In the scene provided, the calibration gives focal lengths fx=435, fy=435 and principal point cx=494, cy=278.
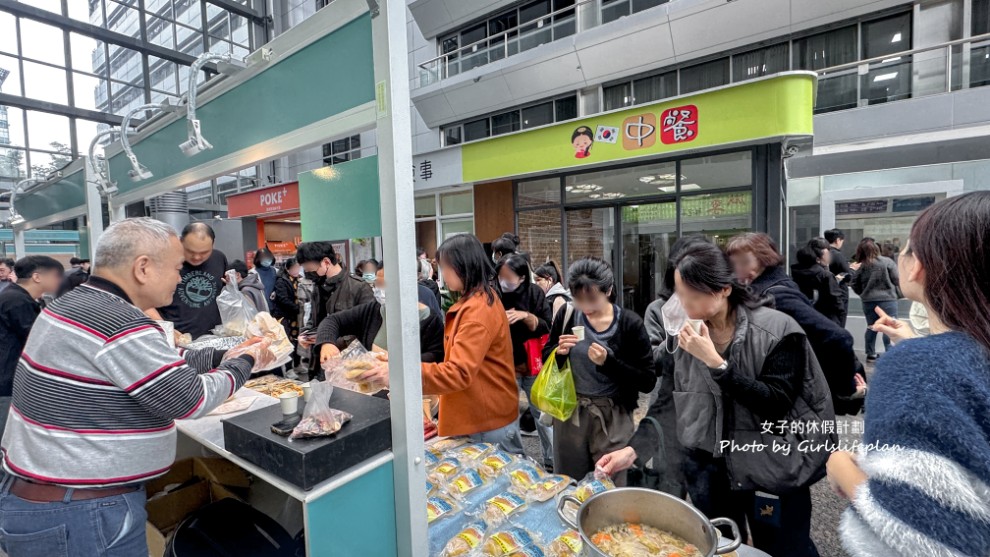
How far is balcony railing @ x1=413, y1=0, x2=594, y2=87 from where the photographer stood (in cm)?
964

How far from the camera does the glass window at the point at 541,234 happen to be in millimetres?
8945

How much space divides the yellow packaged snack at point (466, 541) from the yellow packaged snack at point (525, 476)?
228 mm

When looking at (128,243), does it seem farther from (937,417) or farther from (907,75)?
(907,75)

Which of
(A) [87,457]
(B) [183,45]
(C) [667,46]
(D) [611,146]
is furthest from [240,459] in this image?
(B) [183,45]

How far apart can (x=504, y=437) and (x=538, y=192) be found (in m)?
7.45

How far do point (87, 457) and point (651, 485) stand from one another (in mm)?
2152

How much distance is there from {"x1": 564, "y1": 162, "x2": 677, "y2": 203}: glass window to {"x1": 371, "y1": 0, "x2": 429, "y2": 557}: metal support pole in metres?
6.78

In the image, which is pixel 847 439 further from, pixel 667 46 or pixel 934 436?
pixel 667 46

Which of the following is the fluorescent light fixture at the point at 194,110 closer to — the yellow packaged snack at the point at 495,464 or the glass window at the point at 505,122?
the yellow packaged snack at the point at 495,464

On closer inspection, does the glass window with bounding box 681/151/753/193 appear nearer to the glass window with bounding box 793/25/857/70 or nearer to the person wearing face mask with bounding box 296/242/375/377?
the glass window with bounding box 793/25/857/70

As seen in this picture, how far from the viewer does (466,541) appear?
56.0 inches

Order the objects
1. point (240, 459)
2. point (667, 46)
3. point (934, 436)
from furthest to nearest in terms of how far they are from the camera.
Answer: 1. point (667, 46)
2. point (240, 459)
3. point (934, 436)

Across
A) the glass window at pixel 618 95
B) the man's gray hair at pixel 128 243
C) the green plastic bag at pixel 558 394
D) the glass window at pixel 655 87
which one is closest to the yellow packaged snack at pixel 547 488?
the green plastic bag at pixel 558 394

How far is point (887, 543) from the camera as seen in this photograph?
2.52ft
